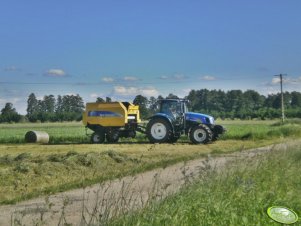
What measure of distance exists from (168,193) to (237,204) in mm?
1024

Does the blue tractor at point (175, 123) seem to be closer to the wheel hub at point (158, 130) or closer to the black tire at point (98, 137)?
the wheel hub at point (158, 130)

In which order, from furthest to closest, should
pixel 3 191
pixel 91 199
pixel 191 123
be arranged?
pixel 191 123, pixel 3 191, pixel 91 199

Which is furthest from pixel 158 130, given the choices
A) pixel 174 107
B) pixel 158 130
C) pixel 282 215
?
pixel 282 215

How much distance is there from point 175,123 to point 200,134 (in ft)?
5.35

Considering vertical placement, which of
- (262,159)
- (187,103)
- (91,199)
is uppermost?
(187,103)

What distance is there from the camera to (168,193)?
807 cm

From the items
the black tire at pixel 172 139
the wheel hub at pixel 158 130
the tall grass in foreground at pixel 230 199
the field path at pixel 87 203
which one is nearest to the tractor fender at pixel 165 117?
the wheel hub at pixel 158 130

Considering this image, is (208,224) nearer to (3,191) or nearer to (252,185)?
(252,185)

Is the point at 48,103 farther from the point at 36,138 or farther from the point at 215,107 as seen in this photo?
the point at 36,138

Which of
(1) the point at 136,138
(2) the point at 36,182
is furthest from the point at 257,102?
(2) the point at 36,182

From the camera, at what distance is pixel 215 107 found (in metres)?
121

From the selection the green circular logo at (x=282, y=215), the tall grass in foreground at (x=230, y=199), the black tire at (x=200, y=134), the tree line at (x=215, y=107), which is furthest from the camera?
the tree line at (x=215, y=107)

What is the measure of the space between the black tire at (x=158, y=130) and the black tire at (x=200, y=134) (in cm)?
133

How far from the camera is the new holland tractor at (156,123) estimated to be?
31781 millimetres
